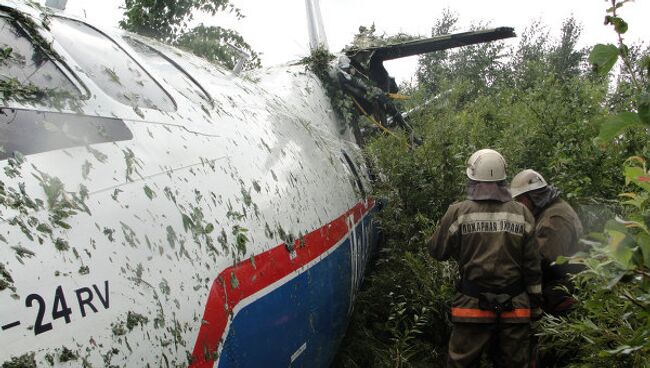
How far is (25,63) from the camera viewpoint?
217 cm

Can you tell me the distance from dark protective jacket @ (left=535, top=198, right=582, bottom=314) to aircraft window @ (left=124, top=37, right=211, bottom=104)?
9.63ft

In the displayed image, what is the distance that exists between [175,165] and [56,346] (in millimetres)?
964

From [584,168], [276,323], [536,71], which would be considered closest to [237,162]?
[276,323]

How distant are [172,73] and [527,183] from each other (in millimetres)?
3119

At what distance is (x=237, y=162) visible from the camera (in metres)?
2.78

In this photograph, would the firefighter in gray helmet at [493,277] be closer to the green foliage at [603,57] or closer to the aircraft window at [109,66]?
the aircraft window at [109,66]

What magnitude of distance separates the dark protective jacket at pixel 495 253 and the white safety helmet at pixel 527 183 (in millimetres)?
601

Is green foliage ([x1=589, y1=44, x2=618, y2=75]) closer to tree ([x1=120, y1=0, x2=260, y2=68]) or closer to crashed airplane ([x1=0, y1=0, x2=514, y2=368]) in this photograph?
crashed airplane ([x1=0, y1=0, x2=514, y2=368])

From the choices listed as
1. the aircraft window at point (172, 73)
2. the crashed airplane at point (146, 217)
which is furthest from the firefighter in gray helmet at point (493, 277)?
the aircraft window at point (172, 73)

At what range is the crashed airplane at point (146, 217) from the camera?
1.61 meters

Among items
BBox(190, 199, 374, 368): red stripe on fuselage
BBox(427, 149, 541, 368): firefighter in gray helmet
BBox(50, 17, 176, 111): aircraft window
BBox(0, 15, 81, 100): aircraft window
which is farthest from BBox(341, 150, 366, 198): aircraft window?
BBox(0, 15, 81, 100): aircraft window

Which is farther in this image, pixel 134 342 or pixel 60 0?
pixel 60 0

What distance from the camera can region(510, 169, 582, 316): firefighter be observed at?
14.3 ft

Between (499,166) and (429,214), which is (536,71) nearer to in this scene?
(429,214)
